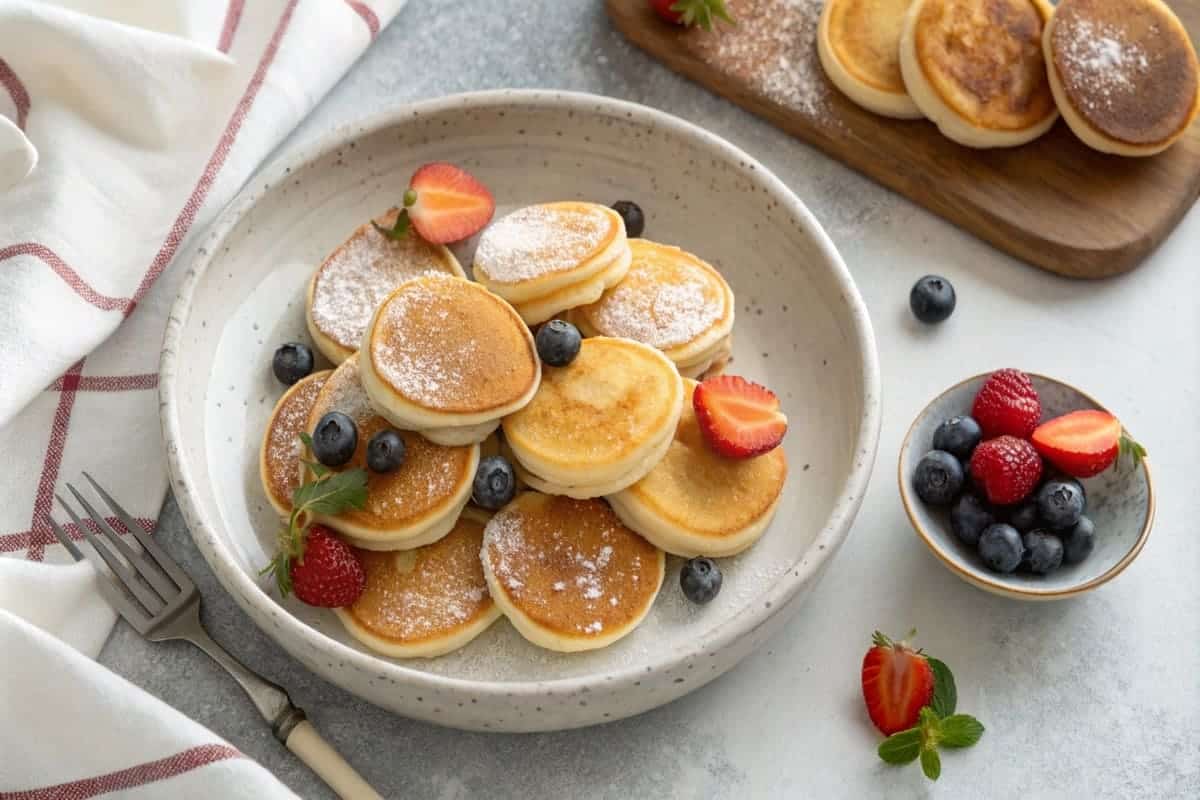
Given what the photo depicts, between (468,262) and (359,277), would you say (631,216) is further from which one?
(359,277)

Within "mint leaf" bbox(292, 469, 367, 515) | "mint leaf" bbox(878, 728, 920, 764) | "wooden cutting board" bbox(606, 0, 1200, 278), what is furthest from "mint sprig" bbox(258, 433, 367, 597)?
"wooden cutting board" bbox(606, 0, 1200, 278)

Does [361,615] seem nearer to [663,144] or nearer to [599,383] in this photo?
[599,383]

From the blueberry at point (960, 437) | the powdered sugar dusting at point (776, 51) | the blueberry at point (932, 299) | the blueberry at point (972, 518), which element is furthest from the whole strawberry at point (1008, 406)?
→ the powdered sugar dusting at point (776, 51)

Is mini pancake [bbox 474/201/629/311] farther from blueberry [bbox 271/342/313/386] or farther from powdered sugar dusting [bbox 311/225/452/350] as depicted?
blueberry [bbox 271/342/313/386]

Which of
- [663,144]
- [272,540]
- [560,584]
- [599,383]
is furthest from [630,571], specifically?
[663,144]

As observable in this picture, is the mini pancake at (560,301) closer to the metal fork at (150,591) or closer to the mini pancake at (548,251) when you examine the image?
the mini pancake at (548,251)

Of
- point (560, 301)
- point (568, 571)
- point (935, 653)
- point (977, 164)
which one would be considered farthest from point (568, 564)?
point (977, 164)

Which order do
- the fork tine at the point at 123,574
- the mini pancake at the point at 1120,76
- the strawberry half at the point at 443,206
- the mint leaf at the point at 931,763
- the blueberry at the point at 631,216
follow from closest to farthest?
1. the mint leaf at the point at 931,763
2. the fork tine at the point at 123,574
3. the strawberry half at the point at 443,206
4. the blueberry at the point at 631,216
5. the mini pancake at the point at 1120,76
